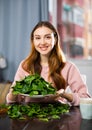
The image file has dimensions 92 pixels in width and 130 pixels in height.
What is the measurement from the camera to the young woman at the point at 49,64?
196cm

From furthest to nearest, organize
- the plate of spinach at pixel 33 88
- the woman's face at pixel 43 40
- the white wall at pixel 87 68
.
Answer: the white wall at pixel 87 68
the woman's face at pixel 43 40
the plate of spinach at pixel 33 88

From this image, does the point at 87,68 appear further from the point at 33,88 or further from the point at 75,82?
the point at 33,88

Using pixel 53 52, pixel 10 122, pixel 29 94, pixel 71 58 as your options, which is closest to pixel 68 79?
pixel 53 52

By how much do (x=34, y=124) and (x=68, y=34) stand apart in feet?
9.02

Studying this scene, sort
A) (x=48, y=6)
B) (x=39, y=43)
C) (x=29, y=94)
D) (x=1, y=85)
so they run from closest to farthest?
→ 1. (x=29, y=94)
2. (x=39, y=43)
3. (x=1, y=85)
4. (x=48, y=6)

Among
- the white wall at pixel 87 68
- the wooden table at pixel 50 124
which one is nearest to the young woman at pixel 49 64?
the wooden table at pixel 50 124

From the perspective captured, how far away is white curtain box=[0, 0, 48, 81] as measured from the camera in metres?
3.54

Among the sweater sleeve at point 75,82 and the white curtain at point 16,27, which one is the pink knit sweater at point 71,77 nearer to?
the sweater sleeve at point 75,82

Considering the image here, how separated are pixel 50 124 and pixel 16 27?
258cm

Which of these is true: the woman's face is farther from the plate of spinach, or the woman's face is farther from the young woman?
the plate of spinach

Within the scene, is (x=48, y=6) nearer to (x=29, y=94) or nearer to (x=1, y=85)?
(x=1, y=85)

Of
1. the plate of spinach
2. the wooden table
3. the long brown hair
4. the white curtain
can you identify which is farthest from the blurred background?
the wooden table

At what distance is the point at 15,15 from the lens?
3.60 m

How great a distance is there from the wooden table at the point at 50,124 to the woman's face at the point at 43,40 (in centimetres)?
75
